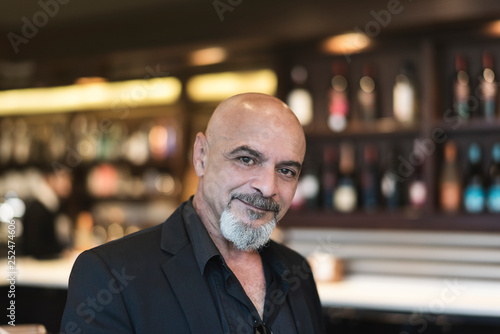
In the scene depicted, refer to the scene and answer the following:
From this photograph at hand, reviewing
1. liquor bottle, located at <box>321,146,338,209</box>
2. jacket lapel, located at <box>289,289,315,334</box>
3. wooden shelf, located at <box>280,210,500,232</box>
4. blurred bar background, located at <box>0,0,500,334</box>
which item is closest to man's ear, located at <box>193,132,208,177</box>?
jacket lapel, located at <box>289,289,315,334</box>

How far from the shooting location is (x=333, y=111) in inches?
134

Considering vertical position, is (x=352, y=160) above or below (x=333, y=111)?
below

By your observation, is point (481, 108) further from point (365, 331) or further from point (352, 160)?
point (365, 331)

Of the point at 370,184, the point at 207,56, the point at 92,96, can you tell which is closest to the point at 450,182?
the point at 370,184

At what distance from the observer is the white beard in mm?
1323

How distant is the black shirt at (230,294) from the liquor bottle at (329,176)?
2.01 m

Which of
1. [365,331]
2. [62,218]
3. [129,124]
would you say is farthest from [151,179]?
→ [365,331]

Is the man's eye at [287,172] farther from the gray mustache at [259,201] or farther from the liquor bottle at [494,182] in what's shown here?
the liquor bottle at [494,182]

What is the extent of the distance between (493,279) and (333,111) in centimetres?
123

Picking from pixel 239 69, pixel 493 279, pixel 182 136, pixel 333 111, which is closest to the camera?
pixel 493 279

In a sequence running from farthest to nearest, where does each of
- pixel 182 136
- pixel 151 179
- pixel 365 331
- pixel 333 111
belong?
pixel 151 179
pixel 182 136
pixel 333 111
pixel 365 331

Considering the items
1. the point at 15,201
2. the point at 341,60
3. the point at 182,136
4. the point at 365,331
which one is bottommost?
the point at 365,331

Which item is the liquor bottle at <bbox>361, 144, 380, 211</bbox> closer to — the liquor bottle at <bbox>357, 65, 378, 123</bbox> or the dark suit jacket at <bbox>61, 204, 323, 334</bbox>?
the liquor bottle at <bbox>357, 65, 378, 123</bbox>

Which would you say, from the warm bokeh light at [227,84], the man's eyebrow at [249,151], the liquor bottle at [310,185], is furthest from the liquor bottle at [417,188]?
the man's eyebrow at [249,151]
